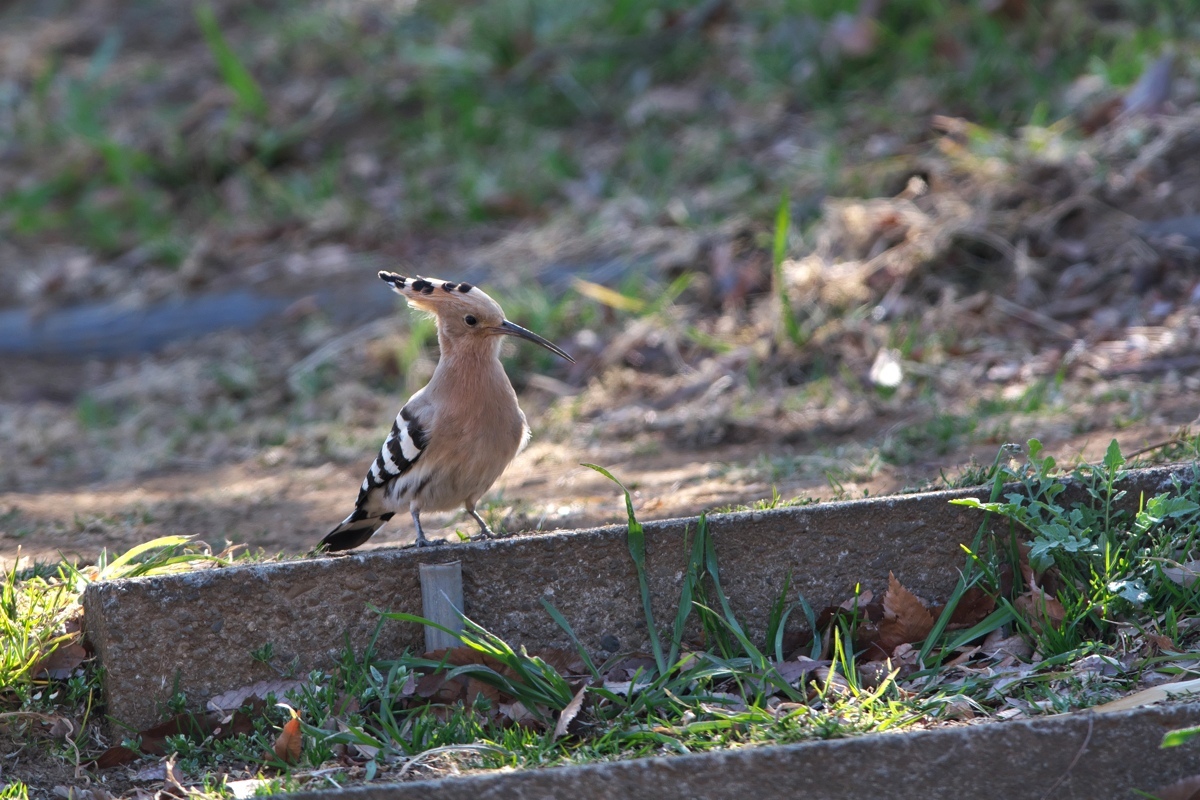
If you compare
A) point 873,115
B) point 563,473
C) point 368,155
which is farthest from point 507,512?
point 368,155

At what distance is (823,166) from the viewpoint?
6.48 meters

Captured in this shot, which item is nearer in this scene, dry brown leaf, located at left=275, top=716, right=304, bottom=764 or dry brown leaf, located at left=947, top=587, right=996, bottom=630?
dry brown leaf, located at left=275, top=716, right=304, bottom=764

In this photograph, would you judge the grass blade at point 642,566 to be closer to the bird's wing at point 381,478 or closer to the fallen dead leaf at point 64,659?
the bird's wing at point 381,478

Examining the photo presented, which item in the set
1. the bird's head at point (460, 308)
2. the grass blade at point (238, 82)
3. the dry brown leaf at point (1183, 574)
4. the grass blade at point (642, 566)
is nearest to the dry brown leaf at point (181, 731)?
the grass blade at point (642, 566)

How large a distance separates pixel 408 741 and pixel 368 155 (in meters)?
6.31

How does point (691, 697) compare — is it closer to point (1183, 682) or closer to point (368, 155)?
point (1183, 682)

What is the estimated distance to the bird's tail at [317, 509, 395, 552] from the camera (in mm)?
3562

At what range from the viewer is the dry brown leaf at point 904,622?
279 centimetres

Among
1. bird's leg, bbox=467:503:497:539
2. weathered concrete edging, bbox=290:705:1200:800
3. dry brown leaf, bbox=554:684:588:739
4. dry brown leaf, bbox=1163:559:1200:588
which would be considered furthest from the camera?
bird's leg, bbox=467:503:497:539

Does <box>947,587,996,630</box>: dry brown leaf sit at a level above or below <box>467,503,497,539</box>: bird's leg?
below

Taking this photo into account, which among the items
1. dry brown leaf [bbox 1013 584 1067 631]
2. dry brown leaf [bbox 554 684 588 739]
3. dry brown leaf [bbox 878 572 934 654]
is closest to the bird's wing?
dry brown leaf [bbox 554 684 588 739]

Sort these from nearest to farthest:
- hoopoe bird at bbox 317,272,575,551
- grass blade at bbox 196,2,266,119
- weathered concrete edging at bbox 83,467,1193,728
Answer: weathered concrete edging at bbox 83,467,1193,728 < hoopoe bird at bbox 317,272,575,551 < grass blade at bbox 196,2,266,119

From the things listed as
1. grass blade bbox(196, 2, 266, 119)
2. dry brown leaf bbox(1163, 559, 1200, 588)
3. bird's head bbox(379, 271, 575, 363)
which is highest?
grass blade bbox(196, 2, 266, 119)

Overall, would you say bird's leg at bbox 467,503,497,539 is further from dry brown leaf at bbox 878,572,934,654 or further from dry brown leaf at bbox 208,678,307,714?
dry brown leaf at bbox 878,572,934,654
